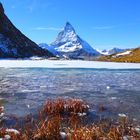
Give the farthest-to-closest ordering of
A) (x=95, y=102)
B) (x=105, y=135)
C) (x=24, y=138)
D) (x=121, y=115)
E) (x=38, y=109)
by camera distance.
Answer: (x=95, y=102) < (x=38, y=109) < (x=121, y=115) < (x=105, y=135) < (x=24, y=138)

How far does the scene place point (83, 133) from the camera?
10.4 meters

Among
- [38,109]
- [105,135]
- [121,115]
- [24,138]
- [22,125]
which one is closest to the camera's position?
[24,138]

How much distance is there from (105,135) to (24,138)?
2.63m

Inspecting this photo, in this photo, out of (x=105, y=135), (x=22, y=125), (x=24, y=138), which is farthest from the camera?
(x=22, y=125)

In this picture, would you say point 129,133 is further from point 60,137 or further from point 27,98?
point 27,98

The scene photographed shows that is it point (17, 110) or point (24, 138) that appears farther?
point (17, 110)

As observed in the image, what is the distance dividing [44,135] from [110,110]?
681cm

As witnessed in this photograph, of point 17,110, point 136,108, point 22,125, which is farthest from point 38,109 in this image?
point 136,108

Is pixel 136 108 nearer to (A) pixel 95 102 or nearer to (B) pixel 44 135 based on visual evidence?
(A) pixel 95 102

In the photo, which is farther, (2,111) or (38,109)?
(38,109)

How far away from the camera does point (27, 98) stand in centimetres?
2012

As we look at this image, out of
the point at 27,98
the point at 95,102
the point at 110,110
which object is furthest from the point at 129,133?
the point at 27,98

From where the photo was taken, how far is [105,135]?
35.9 feet

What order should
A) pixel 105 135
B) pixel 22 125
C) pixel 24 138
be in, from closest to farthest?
1. pixel 24 138
2. pixel 105 135
3. pixel 22 125
